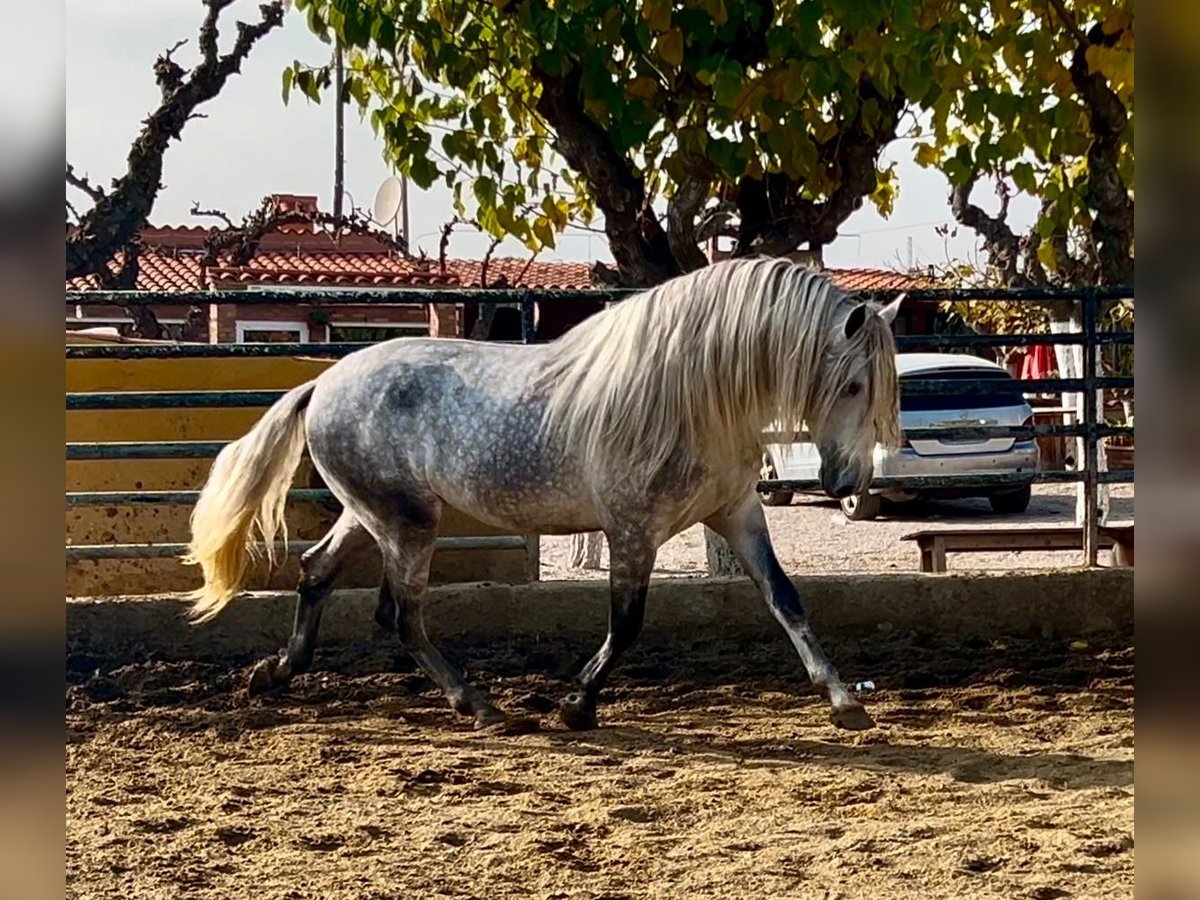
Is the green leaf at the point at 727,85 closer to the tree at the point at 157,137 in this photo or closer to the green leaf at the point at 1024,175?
the green leaf at the point at 1024,175

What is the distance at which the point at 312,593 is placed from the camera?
522cm

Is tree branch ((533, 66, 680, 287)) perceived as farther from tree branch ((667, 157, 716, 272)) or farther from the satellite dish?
the satellite dish

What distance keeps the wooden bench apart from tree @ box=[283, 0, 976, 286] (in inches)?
68.8

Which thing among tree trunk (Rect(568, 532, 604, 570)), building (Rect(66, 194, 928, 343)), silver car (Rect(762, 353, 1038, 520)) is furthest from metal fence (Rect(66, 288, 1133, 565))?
building (Rect(66, 194, 928, 343))

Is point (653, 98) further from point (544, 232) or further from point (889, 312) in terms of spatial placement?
point (889, 312)

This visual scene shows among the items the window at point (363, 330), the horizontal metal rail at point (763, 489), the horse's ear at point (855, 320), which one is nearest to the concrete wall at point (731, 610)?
the horizontal metal rail at point (763, 489)

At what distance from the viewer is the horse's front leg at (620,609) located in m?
4.59

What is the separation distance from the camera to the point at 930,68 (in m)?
5.55

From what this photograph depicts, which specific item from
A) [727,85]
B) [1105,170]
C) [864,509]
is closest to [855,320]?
[727,85]

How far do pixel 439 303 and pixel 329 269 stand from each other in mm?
15346

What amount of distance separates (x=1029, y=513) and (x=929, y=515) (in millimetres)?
1001

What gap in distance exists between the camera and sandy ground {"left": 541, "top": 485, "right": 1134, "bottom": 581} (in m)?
10.1

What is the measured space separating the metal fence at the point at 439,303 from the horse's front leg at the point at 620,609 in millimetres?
1530
